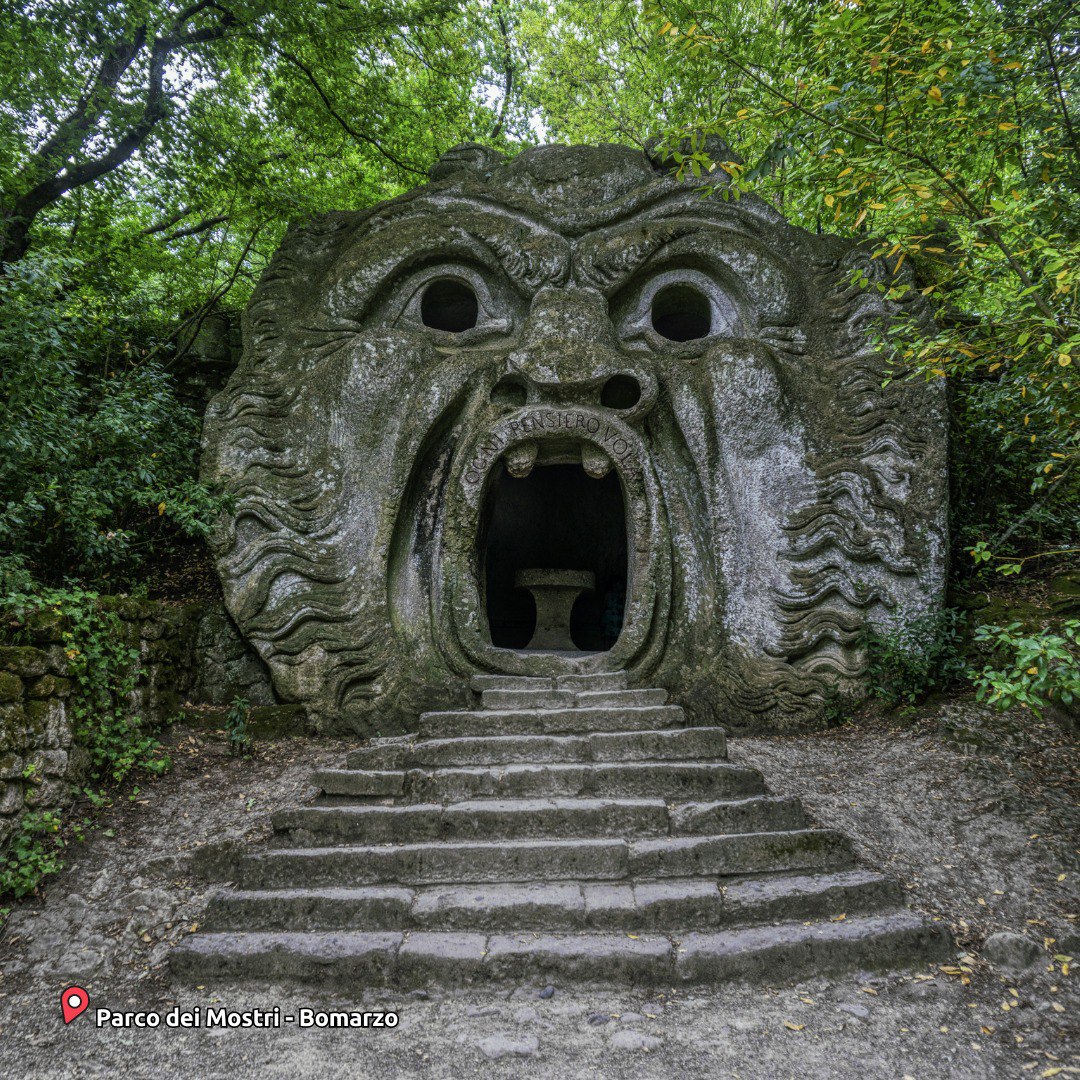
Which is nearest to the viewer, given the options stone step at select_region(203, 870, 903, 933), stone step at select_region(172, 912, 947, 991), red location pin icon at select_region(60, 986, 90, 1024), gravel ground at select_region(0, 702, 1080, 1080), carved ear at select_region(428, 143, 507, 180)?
gravel ground at select_region(0, 702, 1080, 1080)

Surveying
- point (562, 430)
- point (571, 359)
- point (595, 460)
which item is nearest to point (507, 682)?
point (595, 460)

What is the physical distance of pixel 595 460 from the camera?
18.7 ft

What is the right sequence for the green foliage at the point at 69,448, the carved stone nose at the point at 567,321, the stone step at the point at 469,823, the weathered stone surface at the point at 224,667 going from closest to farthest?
the stone step at the point at 469,823 < the green foliage at the point at 69,448 < the weathered stone surface at the point at 224,667 < the carved stone nose at the point at 567,321

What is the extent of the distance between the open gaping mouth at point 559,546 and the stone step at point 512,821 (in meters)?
4.66

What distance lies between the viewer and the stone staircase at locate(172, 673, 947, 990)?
2902 millimetres

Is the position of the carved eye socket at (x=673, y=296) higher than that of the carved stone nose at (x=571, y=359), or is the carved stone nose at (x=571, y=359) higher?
the carved eye socket at (x=673, y=296)

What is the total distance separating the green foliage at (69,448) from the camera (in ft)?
14.0

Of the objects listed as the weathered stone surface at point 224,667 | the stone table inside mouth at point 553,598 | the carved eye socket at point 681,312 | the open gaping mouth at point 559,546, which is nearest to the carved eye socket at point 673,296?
the carved eye socket at point 681,312

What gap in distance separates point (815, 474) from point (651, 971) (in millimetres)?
3846

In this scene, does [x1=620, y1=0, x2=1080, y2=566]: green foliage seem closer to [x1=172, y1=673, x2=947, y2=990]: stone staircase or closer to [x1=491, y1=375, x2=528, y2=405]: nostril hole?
[x1=172, y1=673, x2=947, y2=990]: stone staircase

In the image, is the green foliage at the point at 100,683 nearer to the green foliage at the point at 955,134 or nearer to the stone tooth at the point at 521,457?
the stone tooth at the point at 521,457

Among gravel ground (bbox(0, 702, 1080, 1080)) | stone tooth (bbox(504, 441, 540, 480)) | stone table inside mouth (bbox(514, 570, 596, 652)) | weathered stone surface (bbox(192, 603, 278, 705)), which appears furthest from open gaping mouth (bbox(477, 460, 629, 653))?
gravel ground (bbox(0, 702, 1080, 1080))

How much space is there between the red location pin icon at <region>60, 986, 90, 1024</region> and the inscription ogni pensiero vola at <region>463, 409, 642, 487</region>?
3771 millimetres

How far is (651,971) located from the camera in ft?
9.36
